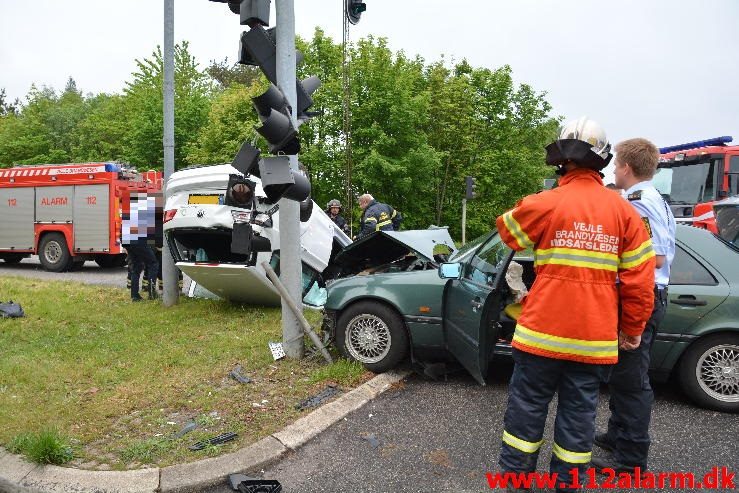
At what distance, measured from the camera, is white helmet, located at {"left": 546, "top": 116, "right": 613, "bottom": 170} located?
115 inches

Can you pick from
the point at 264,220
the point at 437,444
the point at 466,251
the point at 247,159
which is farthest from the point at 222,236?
the point at 437,444

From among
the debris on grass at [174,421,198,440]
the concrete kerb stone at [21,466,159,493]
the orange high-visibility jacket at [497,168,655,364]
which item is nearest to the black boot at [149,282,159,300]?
the debris on grass at [174,421,198,440]

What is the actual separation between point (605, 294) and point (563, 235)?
1.17 ft

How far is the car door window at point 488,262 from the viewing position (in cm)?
431

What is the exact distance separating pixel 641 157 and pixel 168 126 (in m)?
7.08

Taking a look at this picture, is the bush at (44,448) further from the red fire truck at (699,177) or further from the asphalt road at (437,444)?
the red fire truck at (699,177)

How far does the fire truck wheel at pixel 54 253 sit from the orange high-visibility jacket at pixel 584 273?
14.4 m

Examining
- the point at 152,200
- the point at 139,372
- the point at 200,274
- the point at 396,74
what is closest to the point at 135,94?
the point at 396,74

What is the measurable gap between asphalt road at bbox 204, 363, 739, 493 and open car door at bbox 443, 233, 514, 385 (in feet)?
1.32

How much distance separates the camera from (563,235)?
110 inches

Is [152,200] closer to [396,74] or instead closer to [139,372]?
[139,372]

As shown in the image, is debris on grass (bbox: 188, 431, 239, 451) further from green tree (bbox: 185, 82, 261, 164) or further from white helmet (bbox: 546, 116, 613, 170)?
green tree (bbox: 185, 82, 261, 164)

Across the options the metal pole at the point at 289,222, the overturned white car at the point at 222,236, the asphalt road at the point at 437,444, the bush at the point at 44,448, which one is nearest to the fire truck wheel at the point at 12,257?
the overturned white car at the point at 222,236

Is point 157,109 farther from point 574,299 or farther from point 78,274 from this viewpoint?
point 574,299
